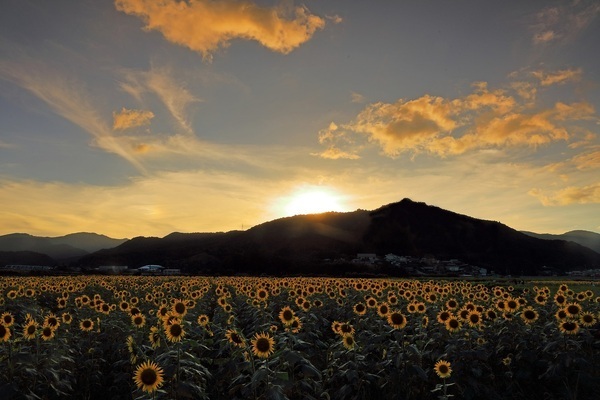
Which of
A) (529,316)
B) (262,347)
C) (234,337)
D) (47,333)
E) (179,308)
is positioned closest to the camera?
(262,347)

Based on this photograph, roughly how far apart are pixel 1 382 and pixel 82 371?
3719 millimetres

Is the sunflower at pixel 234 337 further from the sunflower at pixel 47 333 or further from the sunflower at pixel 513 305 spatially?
the sunflower at pixel 513 305

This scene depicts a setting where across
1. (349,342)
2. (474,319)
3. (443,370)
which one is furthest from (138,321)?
(474,319)

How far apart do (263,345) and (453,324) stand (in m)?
5.25

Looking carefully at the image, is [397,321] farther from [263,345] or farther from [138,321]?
[138,321]

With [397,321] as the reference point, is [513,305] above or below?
above

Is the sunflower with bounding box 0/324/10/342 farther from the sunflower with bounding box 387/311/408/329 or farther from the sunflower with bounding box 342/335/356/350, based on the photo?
the sunflower with bounding box 387/311/408/329

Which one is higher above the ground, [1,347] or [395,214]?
[395,214]

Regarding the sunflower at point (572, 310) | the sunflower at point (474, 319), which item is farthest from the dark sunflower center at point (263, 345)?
the sunflower at point (572, 310)

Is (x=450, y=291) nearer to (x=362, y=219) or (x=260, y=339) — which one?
(x=260, y=339)

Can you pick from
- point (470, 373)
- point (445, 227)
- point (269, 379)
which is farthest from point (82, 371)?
point (445, 227)

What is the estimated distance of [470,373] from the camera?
10.3 m

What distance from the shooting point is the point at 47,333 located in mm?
10406

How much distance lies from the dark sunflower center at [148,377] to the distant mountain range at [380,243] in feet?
418
